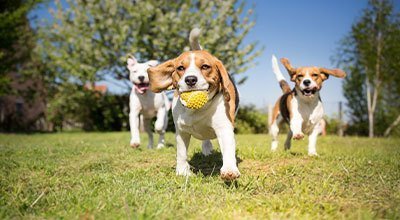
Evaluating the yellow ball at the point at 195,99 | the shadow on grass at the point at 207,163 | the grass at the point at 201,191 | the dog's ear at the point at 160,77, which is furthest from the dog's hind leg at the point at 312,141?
the yellow ball at the point at 195,99

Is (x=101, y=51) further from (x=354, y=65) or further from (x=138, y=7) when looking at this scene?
(x=354, y=65)

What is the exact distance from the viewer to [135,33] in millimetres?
19531

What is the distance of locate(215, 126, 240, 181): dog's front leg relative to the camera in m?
3.21

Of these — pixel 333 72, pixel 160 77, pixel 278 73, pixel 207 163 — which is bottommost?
pixel 207 163

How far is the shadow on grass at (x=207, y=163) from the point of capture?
4.39m

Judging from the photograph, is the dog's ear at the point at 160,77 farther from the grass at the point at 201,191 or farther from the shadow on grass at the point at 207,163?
the shadow on grass at the point at 207,163

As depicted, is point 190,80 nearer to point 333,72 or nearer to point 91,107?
point 333,72

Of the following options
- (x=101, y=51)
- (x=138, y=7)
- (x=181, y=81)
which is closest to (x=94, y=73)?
(x=101, y=51)

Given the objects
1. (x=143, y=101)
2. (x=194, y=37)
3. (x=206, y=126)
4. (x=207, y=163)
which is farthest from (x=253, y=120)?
(x=206, y=126)

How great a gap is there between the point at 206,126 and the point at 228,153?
1.53 feet

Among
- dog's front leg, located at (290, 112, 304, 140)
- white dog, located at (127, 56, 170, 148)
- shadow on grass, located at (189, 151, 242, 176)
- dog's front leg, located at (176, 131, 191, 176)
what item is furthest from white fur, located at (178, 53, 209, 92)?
white dog, located at (127, 56, 170, 148)

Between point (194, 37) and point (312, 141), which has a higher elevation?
point (194, 37)

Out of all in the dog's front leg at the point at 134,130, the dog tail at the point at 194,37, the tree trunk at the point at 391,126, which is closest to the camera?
the dog tail at the point at 194,37

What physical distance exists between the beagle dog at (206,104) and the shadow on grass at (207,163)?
1.45ft
